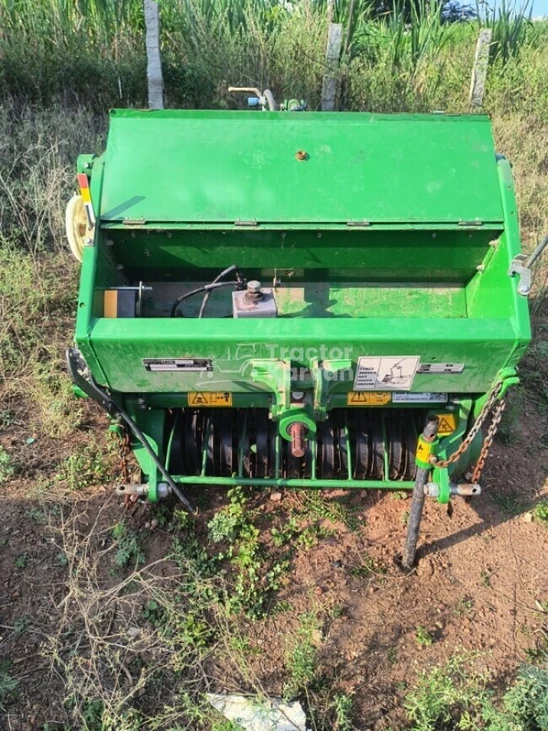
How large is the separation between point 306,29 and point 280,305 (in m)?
5.47

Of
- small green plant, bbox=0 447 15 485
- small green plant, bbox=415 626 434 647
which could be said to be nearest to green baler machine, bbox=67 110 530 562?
small green plant, bbox=415 626 434 647

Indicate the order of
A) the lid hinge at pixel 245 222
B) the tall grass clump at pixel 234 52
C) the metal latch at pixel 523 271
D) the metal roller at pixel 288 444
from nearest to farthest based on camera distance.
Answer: the metal latch at pixel 523 271 < the lid hinge at pixel 245 222 < the metal roller at pixel 288 444 < the tall grass clump at pixel 234 52

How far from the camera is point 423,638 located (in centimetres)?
240

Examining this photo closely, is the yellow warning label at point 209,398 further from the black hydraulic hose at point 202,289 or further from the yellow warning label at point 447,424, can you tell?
the yellow warning label at point 447,424

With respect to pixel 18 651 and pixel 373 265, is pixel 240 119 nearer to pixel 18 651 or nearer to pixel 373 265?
pixel 373 265

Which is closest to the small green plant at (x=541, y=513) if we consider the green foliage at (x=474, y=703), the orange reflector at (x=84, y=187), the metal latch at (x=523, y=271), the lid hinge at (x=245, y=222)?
the green foliage at (x=474, y=703)

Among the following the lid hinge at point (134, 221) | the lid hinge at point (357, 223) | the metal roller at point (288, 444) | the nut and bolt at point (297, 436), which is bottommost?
the metal roller at point (288, 444)

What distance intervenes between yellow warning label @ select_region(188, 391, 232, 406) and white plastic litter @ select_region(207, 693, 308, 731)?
3.88 feet

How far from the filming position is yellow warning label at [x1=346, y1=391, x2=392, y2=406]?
2420mm

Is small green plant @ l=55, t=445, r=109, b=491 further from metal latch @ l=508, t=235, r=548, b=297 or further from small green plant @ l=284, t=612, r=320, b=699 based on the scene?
metal latch @ l=508, t=235, r=548, b=297

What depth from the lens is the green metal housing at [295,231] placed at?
2229mm

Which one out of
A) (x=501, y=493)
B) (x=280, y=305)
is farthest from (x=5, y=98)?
(x=501, y=493)

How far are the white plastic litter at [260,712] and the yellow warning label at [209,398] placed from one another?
118 centimetres

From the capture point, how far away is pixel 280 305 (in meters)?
2.89
